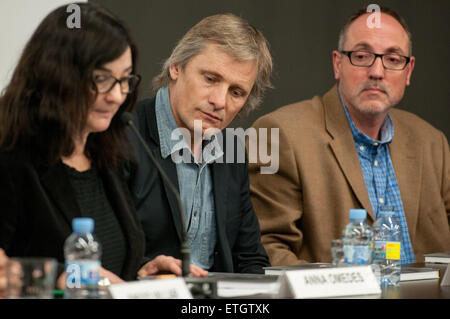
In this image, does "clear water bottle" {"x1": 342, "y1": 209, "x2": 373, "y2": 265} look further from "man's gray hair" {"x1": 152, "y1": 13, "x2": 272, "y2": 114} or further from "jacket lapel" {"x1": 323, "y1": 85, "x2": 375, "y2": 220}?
"jacket lapel" {"x1": 323, "y1": 85, "x2": 375, "y2": 220}

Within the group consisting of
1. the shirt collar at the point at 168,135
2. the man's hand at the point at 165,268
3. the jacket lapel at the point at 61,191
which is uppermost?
the shirt collar at the point at 168,135

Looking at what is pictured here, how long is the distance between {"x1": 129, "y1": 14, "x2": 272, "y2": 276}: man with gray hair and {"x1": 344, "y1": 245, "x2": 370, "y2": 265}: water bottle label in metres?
0.68

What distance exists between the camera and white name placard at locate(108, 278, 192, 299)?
1259 millimetres

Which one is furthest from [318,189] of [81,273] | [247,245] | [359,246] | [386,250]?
[81,273]

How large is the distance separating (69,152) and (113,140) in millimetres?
221

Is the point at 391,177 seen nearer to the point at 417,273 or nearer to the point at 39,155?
the point at 417,273

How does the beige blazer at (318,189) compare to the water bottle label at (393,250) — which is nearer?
the water bottle label at (393,250)

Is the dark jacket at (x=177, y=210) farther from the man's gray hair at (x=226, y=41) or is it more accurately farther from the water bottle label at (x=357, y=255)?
the water bottle label at (x=357, y=255)

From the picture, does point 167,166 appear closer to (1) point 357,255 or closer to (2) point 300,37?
(1) point 357,255

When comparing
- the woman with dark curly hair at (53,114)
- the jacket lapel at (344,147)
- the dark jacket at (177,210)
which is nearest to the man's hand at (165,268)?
the woman with dark curly hair at (53,114)

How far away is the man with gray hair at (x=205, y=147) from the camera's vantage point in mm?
2350

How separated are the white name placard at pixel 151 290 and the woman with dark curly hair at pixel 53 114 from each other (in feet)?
1.26

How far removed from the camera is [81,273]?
4.59 feet

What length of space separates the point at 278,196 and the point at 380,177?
49 cm
